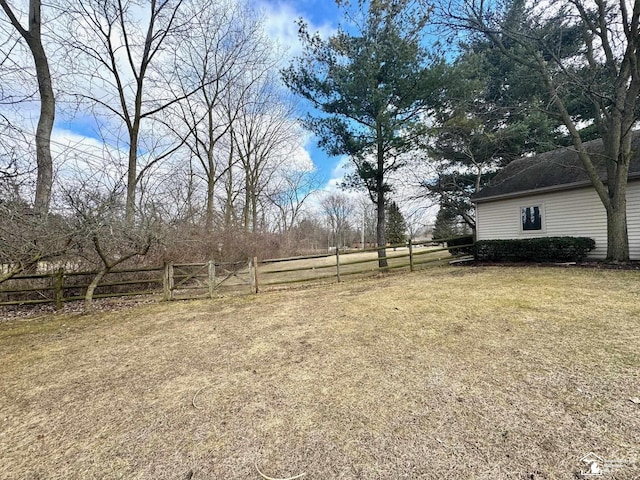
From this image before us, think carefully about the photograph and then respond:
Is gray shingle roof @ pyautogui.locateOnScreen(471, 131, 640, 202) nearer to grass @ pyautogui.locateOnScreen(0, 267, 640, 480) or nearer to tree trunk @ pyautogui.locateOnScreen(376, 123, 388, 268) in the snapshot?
tree trunk @ pyautogui.locateOnScreen(376, 123, 388, 268)

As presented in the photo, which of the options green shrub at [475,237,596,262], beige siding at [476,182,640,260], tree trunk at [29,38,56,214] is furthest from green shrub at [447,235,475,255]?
tree trunk at [29,38,56,214]

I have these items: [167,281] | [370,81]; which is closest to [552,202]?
[370,81]

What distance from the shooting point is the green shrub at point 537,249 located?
9328 millimetres

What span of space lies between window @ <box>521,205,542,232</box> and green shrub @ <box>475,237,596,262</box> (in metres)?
1.33

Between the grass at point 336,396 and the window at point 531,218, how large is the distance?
7.29 meters

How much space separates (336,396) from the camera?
2416 millimetres

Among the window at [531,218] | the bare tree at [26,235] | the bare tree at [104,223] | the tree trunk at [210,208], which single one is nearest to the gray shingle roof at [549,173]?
the window at [531,218]

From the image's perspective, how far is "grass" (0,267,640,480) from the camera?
1.73m

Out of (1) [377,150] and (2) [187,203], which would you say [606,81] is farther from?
(2) [187,203]

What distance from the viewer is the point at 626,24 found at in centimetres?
774

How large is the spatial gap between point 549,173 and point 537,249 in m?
3.75

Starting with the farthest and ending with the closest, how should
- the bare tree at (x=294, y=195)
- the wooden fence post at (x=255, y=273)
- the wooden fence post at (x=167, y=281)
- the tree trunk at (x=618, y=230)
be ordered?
1. the bare tree at (x=294, y=195)
2. the tree trunk at (x=618, y=230)
3. the wooden fence post at (x=255, y=273)
4. the wooden fence post at (x=167, y=281)

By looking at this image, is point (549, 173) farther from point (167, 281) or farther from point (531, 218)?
point (167, 281)

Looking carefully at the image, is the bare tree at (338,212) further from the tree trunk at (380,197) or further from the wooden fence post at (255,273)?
the wooden fence post at (255,273)
